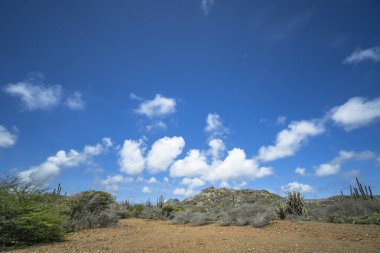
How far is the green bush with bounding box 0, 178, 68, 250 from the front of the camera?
11.6m

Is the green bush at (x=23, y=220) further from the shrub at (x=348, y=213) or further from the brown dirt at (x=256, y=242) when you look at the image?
the shrub at (x=348, y=213)

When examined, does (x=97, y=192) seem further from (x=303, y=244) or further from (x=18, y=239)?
(x=303, y=244)

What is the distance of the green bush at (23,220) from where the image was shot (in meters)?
11.6

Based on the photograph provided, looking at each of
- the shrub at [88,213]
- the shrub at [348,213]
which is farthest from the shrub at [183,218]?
the shrub at [348,213]

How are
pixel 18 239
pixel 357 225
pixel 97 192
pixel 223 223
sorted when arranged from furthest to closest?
pixel 97 192, pixel 223 223, pixel 357 225, pixel 18 239

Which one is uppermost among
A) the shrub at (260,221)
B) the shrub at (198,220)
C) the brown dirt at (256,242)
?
the shrub at (198,220)

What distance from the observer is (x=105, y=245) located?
10.8 m

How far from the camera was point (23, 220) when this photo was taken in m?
11.8

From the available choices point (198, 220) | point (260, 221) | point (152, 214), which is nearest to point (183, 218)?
point (198, 220)

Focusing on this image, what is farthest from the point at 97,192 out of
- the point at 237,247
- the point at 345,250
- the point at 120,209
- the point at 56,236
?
the point at 345,250

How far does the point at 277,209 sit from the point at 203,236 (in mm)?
6712

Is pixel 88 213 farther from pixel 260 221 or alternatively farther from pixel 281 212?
pixel 281 212

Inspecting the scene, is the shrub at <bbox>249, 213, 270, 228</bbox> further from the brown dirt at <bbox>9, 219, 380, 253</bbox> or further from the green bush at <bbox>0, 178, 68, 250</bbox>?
the green bush at <bbox>0, 178, 68, 250</bbox>

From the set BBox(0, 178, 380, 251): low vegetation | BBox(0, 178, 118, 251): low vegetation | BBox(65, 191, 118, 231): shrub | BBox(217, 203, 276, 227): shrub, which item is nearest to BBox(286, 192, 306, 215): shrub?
BBox(0, 178, 380, 251): low vegetation
